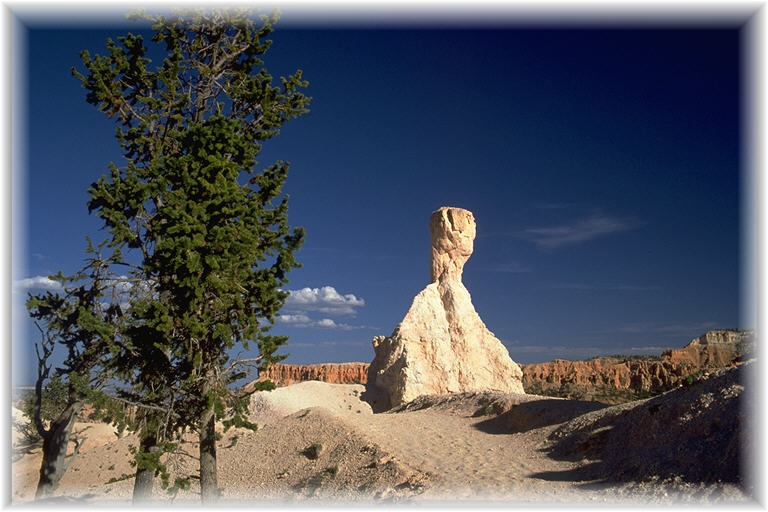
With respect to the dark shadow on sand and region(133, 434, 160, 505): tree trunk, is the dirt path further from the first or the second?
region(133, 434, 160, 505): tree trunk

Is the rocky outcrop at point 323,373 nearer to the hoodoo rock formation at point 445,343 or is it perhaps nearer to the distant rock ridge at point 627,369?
the distant rock ridge at point 627,369

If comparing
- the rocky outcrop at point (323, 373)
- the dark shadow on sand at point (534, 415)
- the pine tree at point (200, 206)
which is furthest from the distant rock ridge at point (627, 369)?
the pine tree at point (200, 206)

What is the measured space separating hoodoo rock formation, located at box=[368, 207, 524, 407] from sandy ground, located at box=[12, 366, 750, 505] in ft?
18.3

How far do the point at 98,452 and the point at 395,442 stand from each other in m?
13.0

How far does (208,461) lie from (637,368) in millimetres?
53951

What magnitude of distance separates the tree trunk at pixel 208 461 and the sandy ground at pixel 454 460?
18.8 inches

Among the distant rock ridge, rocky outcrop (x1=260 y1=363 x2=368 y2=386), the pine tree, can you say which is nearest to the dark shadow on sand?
the pine tree

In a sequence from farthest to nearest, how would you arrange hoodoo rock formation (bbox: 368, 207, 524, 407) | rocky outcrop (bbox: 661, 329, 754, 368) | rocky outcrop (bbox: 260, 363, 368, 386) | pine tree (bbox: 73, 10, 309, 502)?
rocky outcrop (bbox: 260, 363, 368, 386) → rocky outcrop (bbox: 661, 329, 754, 368) → hoodoo rock formation (bbox: 368, 207, 524, 407) → pine tree (bbox: 73, 10, 309, 502)

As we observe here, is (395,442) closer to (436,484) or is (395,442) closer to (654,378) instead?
(436,484)

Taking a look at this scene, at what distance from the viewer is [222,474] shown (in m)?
16.8

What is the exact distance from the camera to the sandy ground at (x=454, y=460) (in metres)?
10.7

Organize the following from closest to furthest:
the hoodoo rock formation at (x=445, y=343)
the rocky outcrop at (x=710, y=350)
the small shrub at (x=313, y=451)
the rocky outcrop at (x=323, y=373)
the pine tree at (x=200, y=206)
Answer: the pine tree at (x=200, y=206) → the small shrub at (x=313, y=451) → the hoodoo rock formation at (x=445, y=343) → the rocky outcrop at (x=710, y=350) → the rocky outcrop at (x=323, y=373)

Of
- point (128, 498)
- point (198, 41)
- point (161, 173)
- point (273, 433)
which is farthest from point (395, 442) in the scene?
point (198, 41)

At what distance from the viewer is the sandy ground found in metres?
10.7
